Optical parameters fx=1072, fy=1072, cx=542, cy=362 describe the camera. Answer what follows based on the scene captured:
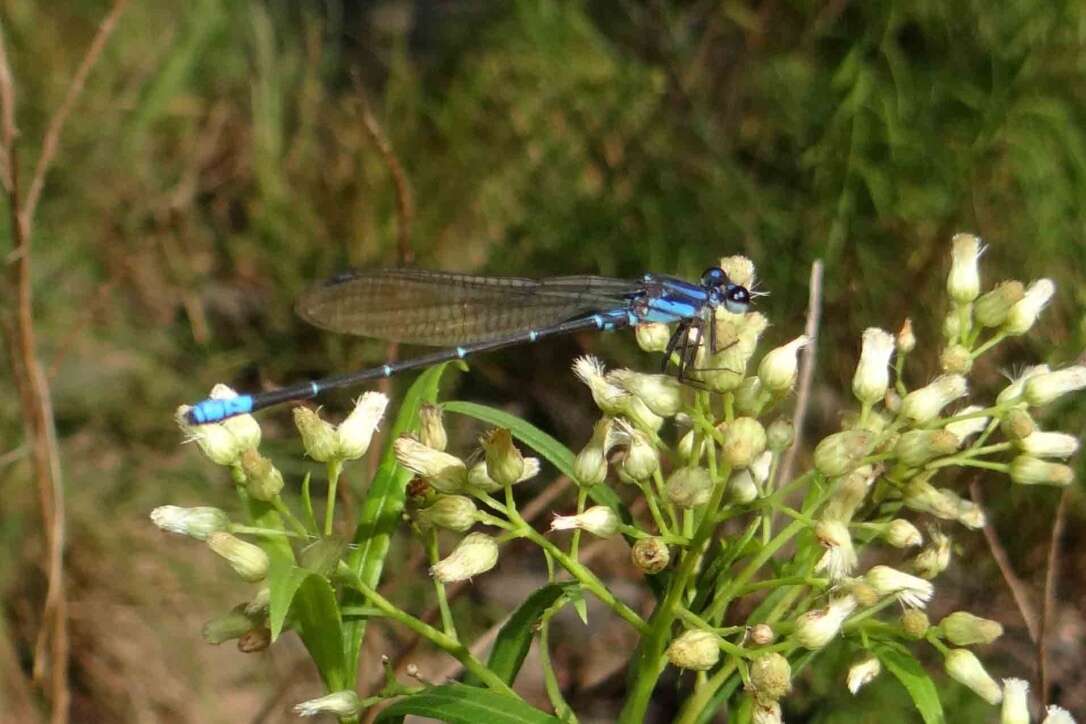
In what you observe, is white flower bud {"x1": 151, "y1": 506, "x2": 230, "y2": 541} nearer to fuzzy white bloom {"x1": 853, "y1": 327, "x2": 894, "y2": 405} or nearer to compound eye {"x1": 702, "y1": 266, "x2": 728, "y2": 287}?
fuzzy white bloom {"x1": 853, "y1": 327, "x2": 894, "y2": 405}

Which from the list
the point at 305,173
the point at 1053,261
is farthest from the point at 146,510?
the point at 1053,261

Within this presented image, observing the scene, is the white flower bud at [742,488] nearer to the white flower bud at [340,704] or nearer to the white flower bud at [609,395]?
the white flower bud at [609,395]

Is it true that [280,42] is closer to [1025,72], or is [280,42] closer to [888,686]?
[1025,72]

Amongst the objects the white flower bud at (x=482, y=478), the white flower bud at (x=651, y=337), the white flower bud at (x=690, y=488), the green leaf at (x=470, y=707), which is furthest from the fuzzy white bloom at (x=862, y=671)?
the white flower bud at (x=651, y=337)

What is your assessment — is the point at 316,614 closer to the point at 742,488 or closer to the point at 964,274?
the point at 742,488

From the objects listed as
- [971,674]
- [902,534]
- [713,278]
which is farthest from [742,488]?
[713,278]

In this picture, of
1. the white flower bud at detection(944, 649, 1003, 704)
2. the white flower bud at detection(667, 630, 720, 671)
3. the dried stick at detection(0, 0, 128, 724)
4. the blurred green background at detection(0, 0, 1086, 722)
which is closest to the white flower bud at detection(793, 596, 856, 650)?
the white flower bud at detection(667, 630, 720, 671)

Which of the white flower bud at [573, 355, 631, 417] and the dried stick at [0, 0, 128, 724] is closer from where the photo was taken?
the white flower bud at [573, 355, 631, 417]
